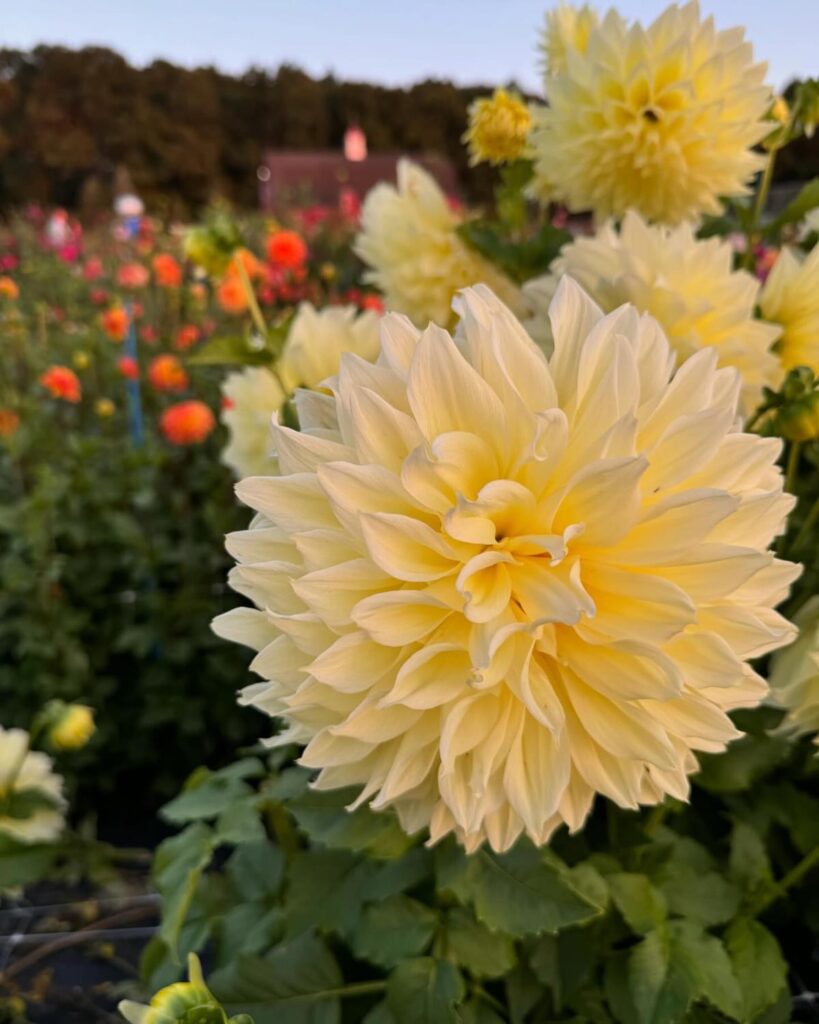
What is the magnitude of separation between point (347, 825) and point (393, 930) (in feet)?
0.30

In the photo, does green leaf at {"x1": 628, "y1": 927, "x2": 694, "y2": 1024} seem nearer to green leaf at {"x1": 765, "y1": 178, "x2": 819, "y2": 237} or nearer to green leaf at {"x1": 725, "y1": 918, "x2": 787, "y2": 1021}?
green leaf at {"x1": 725, "y1": 918, "x2": 787, "y2": 1021}

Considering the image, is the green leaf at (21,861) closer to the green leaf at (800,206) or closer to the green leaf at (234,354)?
the green leaf at (234,354)

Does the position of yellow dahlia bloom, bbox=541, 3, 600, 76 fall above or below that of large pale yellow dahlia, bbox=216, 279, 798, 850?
above

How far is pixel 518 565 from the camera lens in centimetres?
47

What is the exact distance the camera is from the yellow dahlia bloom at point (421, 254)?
0.87 m

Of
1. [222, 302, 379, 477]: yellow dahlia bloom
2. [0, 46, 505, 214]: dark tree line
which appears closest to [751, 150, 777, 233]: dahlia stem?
[222, 302, 379, 477]: yellow dahlia bloom

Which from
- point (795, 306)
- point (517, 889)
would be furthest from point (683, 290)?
point (517, 889)

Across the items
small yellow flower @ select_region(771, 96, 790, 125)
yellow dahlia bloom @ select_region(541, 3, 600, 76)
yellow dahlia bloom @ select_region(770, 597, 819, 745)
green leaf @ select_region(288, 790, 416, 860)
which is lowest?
green leaf @ select_region(288, 790, 416, 860)

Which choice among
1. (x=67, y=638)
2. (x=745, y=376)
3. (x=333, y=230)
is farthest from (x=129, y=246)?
(x=745, y=376)

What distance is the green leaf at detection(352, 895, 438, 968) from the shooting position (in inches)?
25.5

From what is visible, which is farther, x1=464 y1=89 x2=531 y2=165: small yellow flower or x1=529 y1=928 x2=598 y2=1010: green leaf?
x1=464 y1=89 x2=531 y2=165: small yellow flower

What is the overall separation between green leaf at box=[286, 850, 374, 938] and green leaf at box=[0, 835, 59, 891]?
0.40 m

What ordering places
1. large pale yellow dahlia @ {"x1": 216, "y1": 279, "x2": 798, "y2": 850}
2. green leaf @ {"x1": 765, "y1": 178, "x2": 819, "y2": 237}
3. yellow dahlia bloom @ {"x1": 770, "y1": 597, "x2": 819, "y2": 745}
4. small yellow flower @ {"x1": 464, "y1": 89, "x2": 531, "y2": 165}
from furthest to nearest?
small yellow flower @ {"x1": 464, "y1": 89, "x2": 531, "y2": 165} → green leaf @ {"x1": 765, "y1": 178, "x2": 819, "y2": 237} → yellow dahlia bloom @ {"x1": 770, "y1": 597, "x2": 819, "y2": 745} → large pale yellow dahlia @ {"x1": 216, "y1": 279, "x2": 798, "y2": 850}

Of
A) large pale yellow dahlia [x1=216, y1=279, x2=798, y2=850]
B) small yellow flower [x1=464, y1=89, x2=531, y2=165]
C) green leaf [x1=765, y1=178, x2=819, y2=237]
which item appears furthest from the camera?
small yellow flower [x1=464, y1=89, x2=531, y2=165]
